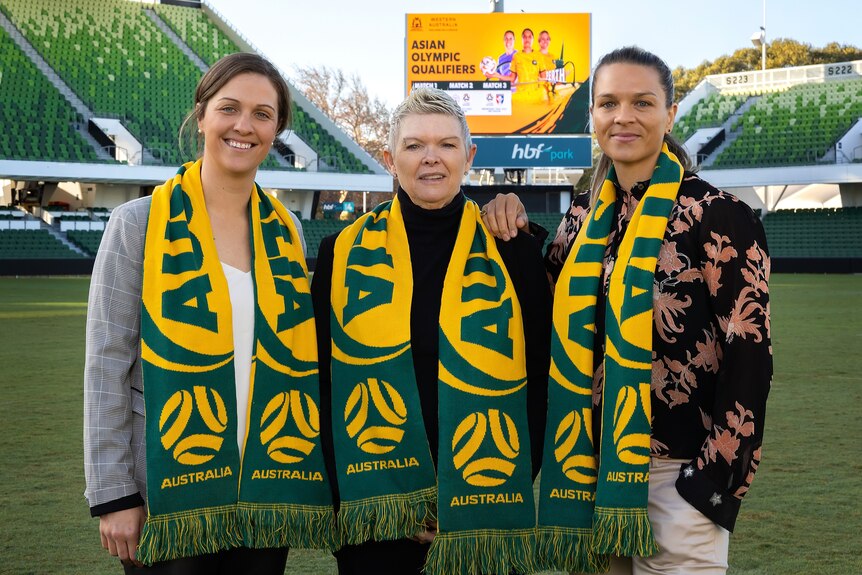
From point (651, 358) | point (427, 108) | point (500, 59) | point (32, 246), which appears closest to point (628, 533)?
point (651, 358)

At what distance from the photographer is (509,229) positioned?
2.68 m

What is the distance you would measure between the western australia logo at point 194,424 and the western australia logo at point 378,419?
0.35 m

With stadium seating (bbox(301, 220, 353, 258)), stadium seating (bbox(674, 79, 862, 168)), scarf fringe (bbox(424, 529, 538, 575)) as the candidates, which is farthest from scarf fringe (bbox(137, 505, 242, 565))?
stadium seating (bbox(674, 79, 862, 168))

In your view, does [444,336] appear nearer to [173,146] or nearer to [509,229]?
[509,229]

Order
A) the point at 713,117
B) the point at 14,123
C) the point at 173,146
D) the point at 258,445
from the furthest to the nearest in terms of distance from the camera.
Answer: the point at 713,117
the point at 173,146
the point at 14,123
the point at 258,445

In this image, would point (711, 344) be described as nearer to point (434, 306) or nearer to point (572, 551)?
point (572, 551)

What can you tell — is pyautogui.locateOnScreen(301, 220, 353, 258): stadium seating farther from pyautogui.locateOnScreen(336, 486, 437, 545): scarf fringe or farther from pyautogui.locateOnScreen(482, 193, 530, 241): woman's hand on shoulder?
pyautogui.locateOnScreen(336, 486, 437, 545): scarf fringe

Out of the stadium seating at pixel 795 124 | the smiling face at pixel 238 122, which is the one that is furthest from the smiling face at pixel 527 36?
the smiling face at pixel 238 122

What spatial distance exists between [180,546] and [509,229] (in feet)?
3.87

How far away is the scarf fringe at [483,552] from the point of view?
2500 millimetres

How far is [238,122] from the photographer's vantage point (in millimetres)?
2502

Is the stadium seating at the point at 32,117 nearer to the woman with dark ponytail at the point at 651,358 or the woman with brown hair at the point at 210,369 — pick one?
the woman with brown hair at the point at 210,369

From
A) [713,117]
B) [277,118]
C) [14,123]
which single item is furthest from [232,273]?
[713,117]

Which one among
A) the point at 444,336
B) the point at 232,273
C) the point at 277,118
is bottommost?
the point at 444,336
